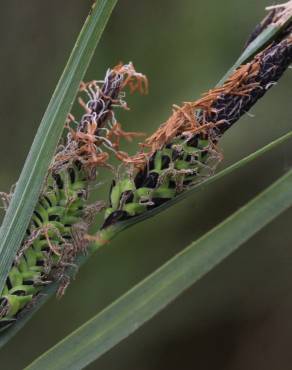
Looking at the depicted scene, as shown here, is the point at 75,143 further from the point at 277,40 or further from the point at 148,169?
the point at 277,40

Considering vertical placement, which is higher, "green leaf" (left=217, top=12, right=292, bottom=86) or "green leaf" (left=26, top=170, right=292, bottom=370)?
"green leaf" (left=217, top=12, right=292, bottom=86)

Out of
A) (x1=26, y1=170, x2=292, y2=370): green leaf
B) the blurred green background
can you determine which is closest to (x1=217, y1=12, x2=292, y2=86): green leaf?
(x1=26, y1=170, x2=292, y2=370): green leaf

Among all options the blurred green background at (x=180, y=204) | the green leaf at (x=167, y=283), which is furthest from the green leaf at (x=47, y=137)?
the blurred green background at (x=180, y=204)

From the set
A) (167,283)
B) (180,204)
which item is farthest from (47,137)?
(180,204)

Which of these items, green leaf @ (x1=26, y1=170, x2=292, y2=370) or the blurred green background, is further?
the blurred green background

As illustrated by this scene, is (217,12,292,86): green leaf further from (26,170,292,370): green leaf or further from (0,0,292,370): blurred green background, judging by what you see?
(0,0,292,370): blurred green background

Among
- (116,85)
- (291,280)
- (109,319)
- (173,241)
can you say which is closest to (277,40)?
(116,85)

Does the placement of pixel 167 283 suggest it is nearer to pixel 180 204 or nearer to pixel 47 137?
pixel 47 137
